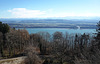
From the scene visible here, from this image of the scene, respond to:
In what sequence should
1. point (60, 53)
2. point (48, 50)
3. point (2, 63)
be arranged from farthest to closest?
point (48, 50), point (60, 53), point (2, 63)

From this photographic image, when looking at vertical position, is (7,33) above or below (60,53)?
above

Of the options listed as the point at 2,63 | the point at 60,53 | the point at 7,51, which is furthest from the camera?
the point at 7,51

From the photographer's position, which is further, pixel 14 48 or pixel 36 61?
pixel 14 48

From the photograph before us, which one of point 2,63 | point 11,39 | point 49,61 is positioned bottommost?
point 49,61

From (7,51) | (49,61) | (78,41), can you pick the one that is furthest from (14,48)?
(78,41)

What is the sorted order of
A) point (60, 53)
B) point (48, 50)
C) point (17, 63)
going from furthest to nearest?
point (48, 50), point (60, 53), point (17, 63)

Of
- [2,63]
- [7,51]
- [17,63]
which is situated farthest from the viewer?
[7,51]

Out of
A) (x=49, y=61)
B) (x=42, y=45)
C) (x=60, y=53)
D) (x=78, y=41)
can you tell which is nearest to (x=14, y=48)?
(x=42, y=45)

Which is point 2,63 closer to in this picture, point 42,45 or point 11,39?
point 11,39

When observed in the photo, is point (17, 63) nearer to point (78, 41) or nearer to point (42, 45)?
point (42, 45)
